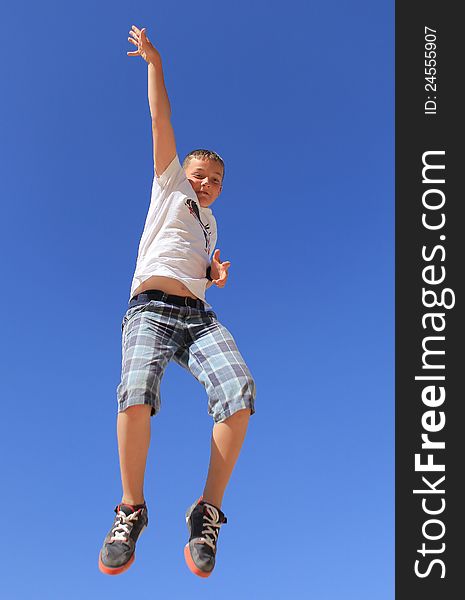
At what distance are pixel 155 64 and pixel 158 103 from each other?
33 cm

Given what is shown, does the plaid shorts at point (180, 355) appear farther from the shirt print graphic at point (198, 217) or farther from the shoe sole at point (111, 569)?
the shoe sole at point (111, 569)

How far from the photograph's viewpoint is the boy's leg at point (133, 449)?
4461mm

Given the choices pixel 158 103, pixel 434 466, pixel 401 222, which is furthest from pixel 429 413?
pixel 158 103

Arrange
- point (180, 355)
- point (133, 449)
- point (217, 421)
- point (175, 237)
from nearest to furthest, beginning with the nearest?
point (133, 449)
point (217, 421)
point (180, 355)
point (175, 237)

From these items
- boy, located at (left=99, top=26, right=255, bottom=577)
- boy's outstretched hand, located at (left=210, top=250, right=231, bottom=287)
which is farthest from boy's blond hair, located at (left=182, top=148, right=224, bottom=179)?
boy's outstretched hand, located at (left=210, top=250, right=231, bottom=287)

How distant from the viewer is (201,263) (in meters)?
5.48

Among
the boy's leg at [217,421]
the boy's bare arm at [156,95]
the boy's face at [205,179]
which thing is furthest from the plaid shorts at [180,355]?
the boy's bare arm at [156,95]

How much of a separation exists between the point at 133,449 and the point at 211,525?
73cm

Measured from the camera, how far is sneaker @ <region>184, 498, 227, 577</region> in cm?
421

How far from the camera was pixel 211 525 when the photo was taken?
4.39 metres

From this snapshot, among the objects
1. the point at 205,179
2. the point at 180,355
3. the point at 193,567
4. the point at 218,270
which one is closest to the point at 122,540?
the point at 193,567

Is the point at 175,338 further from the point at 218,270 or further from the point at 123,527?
the point at 123,527

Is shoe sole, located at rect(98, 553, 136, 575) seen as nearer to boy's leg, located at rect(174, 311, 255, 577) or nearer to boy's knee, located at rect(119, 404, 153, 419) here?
boy's leg, located at rect(174, 311, 255, 577)

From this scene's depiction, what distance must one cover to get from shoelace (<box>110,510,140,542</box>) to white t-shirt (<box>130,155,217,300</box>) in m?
1.78
